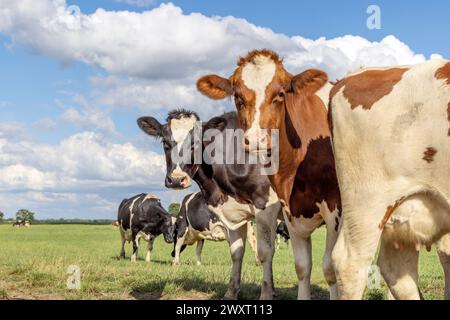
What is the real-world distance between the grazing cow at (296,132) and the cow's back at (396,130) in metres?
1.60

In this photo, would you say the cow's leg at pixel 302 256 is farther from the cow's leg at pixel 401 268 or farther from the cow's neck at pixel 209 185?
the cow's neck at pixel 209 185

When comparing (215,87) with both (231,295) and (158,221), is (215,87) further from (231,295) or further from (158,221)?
(158,221)

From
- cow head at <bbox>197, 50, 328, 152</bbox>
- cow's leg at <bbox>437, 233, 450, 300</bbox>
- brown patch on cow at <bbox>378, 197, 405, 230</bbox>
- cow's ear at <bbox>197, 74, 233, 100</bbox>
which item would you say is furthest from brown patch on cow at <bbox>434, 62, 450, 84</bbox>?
cow's ear at <bbox>197, 74, 233, 100</bbox>

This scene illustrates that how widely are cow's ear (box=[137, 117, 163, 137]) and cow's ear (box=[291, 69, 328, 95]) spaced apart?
3984 millimetres

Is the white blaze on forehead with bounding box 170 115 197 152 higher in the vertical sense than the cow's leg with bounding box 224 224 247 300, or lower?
higher

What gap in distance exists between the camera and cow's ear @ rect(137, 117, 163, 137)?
1055 cm

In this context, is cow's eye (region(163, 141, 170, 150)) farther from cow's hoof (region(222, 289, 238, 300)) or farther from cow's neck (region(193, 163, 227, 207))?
cow's hoof (region(222, 289, 238, 300))

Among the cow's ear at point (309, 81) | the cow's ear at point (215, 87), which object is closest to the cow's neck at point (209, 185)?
the cow's ear at point (215, 87)

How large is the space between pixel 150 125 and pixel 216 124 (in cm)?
123

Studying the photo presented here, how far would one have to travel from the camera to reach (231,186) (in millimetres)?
10781

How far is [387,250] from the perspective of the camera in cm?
554

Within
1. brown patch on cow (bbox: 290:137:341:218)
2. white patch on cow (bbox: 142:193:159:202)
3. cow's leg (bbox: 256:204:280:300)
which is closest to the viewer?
brown patch on cow (bbox: 290:137:341:218)

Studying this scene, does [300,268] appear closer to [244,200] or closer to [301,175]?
[301,175]
